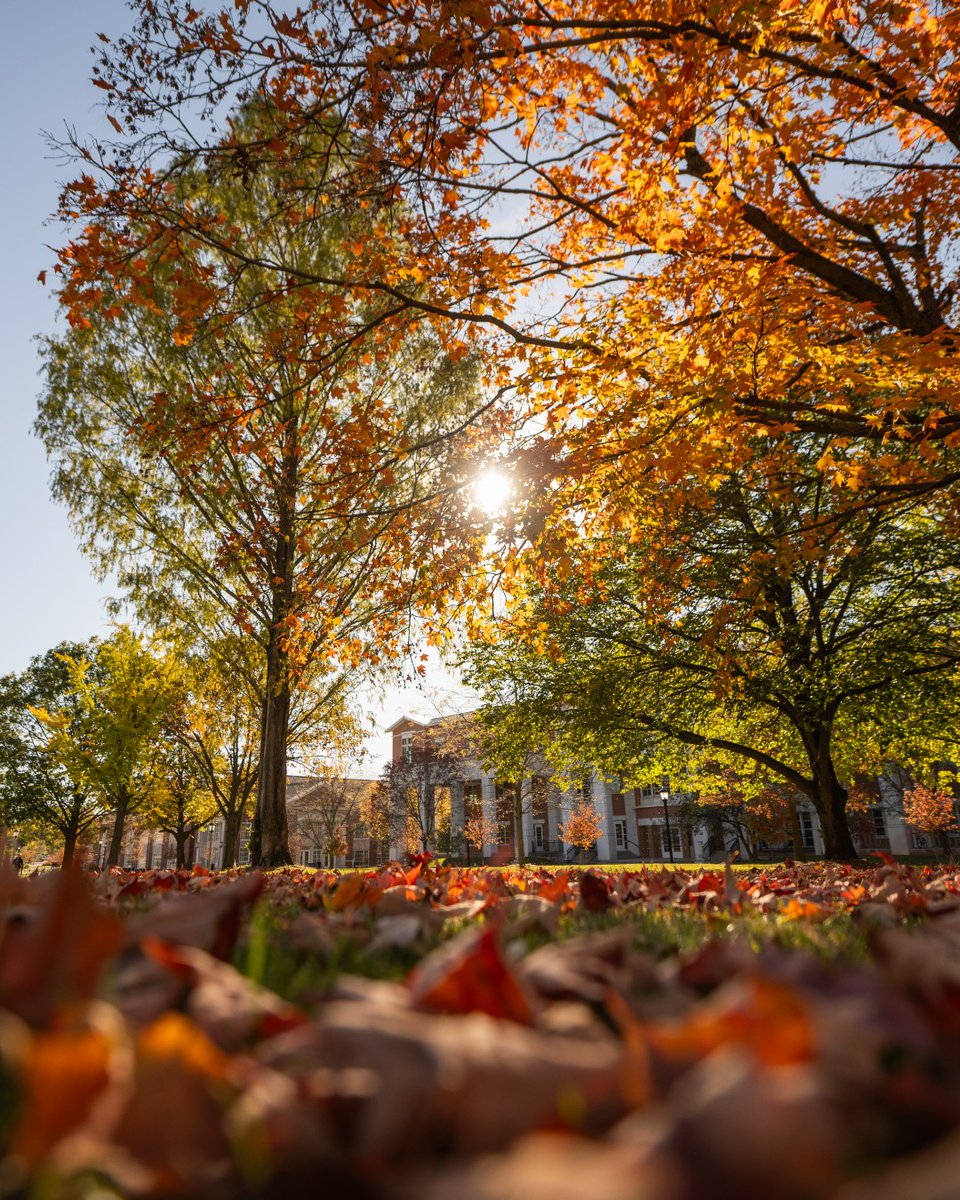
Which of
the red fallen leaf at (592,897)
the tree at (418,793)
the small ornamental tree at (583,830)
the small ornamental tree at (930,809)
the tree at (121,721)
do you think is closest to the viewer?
the red fallen leaf at (592,897)

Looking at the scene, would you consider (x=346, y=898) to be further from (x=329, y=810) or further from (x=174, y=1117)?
(x=329, y=810)

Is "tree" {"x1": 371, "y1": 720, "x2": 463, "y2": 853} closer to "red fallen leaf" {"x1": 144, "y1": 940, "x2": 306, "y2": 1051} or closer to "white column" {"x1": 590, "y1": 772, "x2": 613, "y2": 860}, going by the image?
"white column" {"x1": 590, "y1": 772, "x2": 613, "y2": 860}

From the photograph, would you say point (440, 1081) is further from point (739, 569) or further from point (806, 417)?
point (739, 569)

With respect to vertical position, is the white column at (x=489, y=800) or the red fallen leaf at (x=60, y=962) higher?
the white column at (x=489, y=800)

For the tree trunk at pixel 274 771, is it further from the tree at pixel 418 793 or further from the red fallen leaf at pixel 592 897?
the tree at pixel 418 793

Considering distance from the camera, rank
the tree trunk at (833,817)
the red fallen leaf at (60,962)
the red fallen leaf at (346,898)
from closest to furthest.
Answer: the red fallen leaf at (60,962)
the red fallen leaf at (346,898)
the tree trunk at (833,817)

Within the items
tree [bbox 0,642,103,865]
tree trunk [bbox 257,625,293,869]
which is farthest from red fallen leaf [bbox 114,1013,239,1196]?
tree [bbox 0,642,103,865]

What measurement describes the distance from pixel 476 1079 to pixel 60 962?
1.73ft

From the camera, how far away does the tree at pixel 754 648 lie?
1212 cm

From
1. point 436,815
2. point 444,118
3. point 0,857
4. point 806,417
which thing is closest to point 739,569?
point 806,417

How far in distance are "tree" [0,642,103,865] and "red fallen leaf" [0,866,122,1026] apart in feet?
116

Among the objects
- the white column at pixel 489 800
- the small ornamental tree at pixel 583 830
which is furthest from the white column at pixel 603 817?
the white column at pixel 489 800

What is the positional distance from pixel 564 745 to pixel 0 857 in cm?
1549

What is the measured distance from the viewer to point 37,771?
33.4 m
